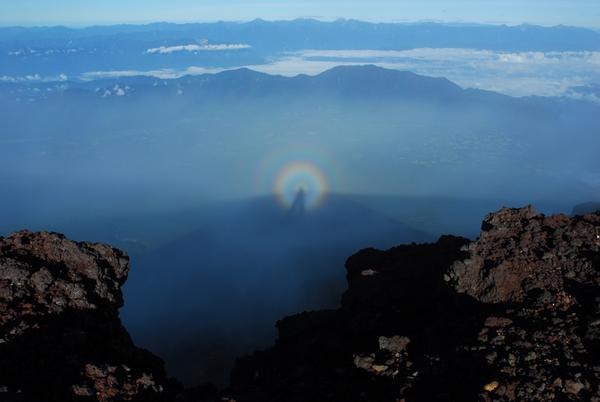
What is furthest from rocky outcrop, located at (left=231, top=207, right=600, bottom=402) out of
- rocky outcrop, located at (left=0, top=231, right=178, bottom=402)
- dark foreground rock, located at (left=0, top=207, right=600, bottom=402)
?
rocky outcrop, located at (left=0, top=231, right=178, bottom=402)

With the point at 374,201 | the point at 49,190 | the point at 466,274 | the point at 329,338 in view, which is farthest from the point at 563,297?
the point at 49,190

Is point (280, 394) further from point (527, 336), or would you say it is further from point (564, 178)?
point (564, 178)

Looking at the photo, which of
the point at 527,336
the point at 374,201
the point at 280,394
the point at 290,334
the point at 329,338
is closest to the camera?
the point at 527,336

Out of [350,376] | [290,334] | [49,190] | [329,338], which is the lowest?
[49,190]

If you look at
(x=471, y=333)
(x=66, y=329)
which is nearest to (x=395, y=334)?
(x=471, y=333)

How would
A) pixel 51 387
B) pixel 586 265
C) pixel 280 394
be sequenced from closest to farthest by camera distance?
1. pixel 51 387
2. pixel 280 394
3. pixel 586 265

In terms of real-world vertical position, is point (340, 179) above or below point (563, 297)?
below

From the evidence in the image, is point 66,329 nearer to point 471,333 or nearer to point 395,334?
point 395,334
